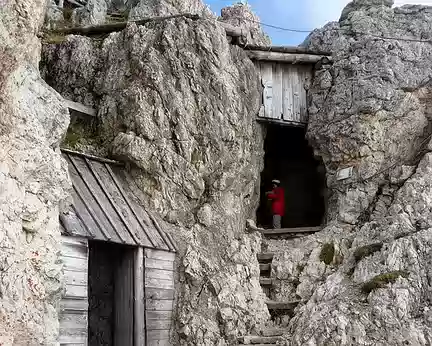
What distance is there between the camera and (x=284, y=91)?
19.1 meters

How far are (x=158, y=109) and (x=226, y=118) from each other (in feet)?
7.05

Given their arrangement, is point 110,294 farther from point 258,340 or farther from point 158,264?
point 258,340

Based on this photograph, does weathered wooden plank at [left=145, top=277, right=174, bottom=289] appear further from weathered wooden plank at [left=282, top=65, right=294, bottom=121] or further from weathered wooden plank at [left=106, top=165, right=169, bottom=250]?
weathered wooden plank at [left=282, top=65, right=294, bottom=121]

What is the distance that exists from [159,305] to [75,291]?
2810 millimetres

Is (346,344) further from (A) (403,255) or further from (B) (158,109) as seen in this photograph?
(B) (158,109)

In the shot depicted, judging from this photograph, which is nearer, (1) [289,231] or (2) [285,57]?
(1) [289,231]

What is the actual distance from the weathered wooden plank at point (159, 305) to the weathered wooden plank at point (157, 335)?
510 millimetres

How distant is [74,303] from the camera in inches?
435

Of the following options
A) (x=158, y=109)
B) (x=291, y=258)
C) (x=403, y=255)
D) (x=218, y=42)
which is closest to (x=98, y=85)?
(x=158, y=109)

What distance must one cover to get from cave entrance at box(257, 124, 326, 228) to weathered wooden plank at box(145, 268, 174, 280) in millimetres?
7482

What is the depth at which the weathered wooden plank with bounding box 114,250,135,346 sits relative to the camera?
41.9 feet

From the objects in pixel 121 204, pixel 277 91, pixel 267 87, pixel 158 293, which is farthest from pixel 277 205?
pixel 121 204

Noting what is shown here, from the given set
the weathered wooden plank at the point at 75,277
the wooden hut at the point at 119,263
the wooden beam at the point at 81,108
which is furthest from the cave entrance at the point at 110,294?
the wooden beam at the point at 81,108

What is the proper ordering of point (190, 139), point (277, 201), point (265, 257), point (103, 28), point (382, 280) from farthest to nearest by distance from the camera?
point (277, 201) → point (103, 28) → point (265, 257) → point (190, 139) → point (382, 280)
